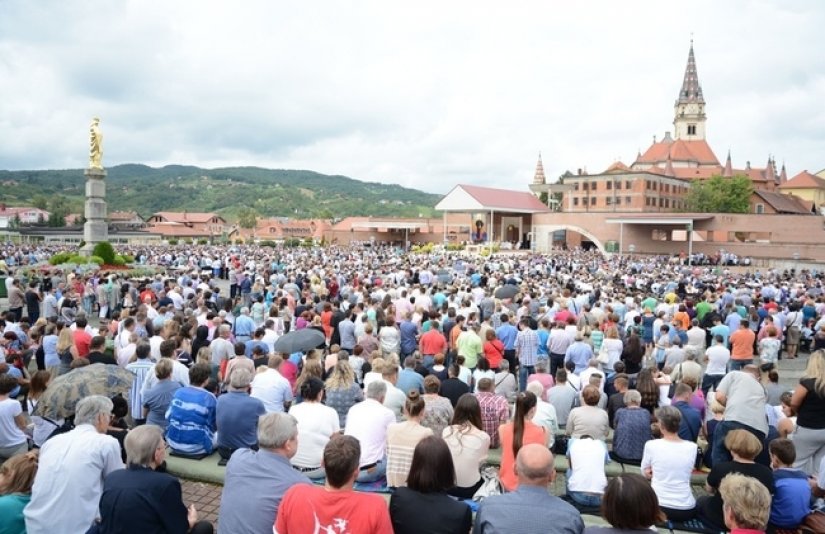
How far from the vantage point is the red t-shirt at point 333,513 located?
2.91 metres

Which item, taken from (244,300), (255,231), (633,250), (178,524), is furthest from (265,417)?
(255,231)

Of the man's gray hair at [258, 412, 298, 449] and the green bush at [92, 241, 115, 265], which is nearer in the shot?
the man's gray hair at [258, 412, 298, 449]

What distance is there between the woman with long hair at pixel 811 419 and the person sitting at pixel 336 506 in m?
4.51

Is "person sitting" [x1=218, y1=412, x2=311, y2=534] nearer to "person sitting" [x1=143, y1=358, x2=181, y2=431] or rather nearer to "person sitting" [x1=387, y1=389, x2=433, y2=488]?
"person sitting" [x1=387, y1=389, x2=433, y2=488]

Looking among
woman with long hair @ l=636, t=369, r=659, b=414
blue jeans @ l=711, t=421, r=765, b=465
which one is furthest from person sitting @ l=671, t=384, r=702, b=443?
woman with long hair @ l=636, t=369, r=659, b=414

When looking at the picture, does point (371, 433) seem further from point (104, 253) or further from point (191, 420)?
point (104, 253)

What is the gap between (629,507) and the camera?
9.31 ft

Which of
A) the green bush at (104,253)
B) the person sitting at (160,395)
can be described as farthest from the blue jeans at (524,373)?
the green bush at (104,253)

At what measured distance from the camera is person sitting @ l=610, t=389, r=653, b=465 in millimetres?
5699

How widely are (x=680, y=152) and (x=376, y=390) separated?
310 feet

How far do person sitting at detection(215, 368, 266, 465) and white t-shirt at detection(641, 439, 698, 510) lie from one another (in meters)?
3.77

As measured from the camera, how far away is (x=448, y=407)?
18.3 ft

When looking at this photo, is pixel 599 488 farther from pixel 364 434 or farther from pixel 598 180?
pixel 598 180

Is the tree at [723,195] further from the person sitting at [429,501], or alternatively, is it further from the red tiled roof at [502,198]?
the person sitting at [429,501]
